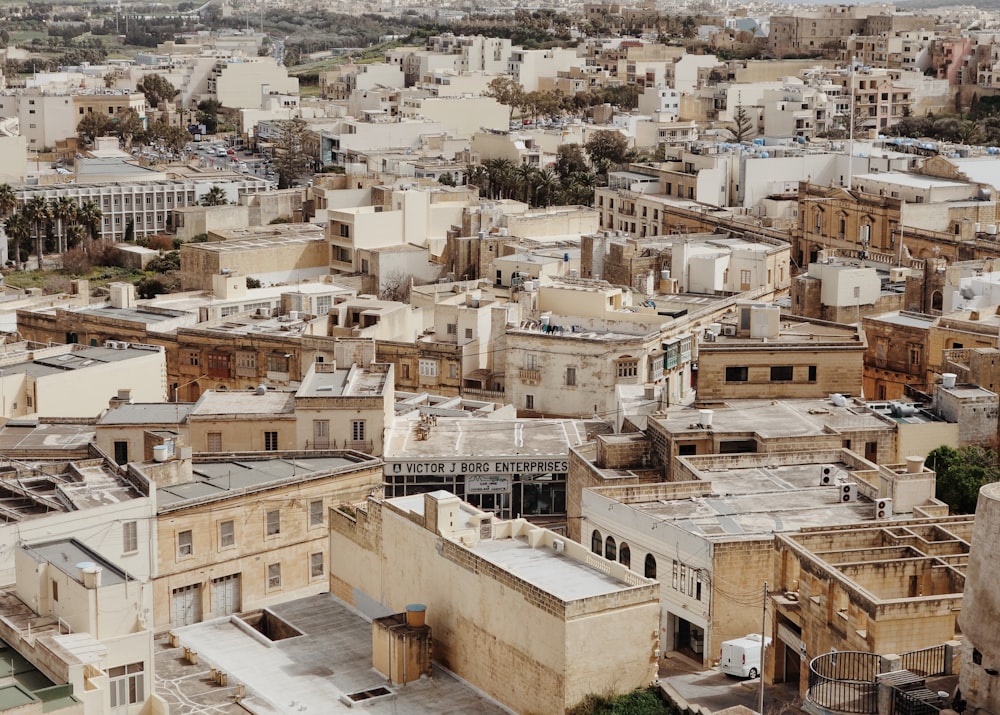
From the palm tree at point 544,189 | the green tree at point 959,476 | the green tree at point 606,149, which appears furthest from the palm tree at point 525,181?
the green tree at point 959,476

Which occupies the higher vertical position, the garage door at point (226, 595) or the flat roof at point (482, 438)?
the flat roof at point (482, 438)

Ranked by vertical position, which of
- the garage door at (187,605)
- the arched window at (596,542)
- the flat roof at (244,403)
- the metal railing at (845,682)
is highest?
the metal railing at (845,682)

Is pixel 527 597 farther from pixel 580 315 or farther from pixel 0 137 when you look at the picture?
pixel 0 137

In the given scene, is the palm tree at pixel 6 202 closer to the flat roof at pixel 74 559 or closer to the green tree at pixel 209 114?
the green tree at pixel 209 114

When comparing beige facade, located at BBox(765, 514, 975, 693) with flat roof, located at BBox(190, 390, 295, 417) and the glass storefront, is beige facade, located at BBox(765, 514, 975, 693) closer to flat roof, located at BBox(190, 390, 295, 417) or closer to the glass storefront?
the glass storefront

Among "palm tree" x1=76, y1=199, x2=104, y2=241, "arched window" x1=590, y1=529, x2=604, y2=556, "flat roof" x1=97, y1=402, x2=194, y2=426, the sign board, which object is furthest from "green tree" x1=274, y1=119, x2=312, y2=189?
"arched window" x1=590, y1=529, x2=604, y2=556

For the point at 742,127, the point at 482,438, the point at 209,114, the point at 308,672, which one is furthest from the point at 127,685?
the point at 209,114
